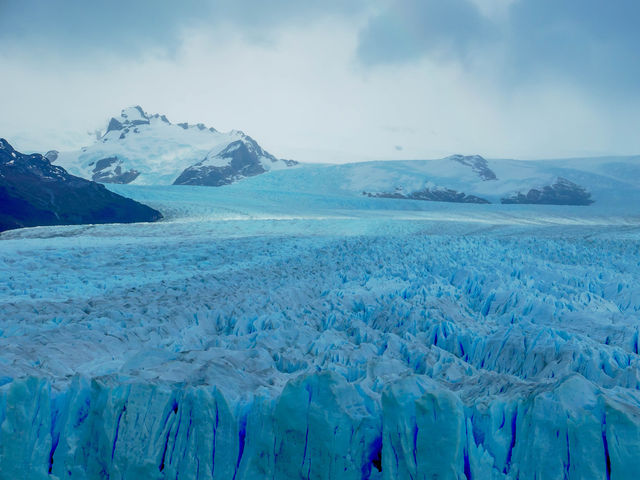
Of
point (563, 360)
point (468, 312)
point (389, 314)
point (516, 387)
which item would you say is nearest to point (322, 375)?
point (516, 387)

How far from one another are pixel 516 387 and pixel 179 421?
2.26m

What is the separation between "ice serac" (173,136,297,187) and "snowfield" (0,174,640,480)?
48.3 m

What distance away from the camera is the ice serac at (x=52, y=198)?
2059 cm

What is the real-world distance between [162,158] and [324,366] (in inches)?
2489

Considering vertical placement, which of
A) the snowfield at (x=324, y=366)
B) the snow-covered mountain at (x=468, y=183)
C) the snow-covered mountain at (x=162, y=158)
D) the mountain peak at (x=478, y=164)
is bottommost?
the snowfield at (x=324, y=366)

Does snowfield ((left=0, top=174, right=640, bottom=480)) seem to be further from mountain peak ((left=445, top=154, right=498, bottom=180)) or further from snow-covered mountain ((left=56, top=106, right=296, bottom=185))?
snow-covered mountain ((left=56, top=106, right=296, bottom=185))

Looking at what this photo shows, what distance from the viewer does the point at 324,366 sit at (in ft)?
14.5

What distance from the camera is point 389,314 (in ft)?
20.9

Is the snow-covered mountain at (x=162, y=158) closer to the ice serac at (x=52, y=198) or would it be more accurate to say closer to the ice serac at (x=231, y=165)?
the ice serac at (x=231, y=165)

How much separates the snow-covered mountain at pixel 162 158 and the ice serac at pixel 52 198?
33249 millimetres

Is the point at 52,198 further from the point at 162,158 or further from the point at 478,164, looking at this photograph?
the point at 162,158

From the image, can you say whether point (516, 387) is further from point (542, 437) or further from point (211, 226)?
point (211, 226)

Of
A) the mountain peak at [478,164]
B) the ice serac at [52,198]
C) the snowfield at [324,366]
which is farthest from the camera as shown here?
the mountain peak at [478,164]

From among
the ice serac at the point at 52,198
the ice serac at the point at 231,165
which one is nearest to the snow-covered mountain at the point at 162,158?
the ice serac at the point at 231,165
